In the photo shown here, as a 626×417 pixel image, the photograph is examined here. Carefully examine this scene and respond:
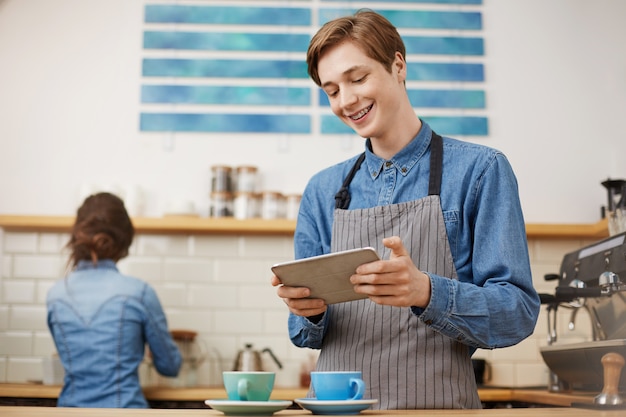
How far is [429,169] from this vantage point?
6.21 feet

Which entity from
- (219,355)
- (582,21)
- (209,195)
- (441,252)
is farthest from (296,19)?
(441,252)

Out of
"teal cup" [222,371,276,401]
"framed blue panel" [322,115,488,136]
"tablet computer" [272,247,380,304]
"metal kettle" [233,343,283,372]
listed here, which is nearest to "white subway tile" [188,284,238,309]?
"metal kettle" [233,343,283,372]

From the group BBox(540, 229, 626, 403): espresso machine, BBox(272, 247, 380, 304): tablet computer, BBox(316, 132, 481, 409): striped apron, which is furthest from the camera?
BBox(540, 229, 626, 403): espresso machine

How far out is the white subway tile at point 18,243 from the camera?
4219mm

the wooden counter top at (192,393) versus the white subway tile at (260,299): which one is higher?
the white subway tile at (260,299)

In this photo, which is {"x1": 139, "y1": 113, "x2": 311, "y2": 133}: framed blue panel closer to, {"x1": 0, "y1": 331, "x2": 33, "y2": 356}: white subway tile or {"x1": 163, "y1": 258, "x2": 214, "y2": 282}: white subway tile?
{"x1": 163, "y1": 258, "x2": 214, "y2": 282}: white subway tile

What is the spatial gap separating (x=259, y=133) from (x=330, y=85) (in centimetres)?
241

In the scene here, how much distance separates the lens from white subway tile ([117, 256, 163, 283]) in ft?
13.8

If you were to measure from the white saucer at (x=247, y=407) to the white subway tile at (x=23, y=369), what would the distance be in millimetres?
3107

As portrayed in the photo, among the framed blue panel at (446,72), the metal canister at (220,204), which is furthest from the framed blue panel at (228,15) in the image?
the metal canister at (220,204)

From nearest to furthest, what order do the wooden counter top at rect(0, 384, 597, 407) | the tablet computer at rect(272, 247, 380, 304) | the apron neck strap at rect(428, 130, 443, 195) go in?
the tablet computer at rect(272, 247, 380, 304), the apron neck strap at rect(428, 130, 443, 195), the wooden counter top at rect(0, 384, 597, 407)

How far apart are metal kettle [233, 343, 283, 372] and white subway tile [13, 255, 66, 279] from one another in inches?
43.8

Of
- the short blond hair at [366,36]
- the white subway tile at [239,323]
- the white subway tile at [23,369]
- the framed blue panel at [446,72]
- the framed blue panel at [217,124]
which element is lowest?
the white subway tile at [23,369]

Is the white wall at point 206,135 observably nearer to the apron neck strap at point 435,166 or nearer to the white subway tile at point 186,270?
the white subway tile at point 186,270
